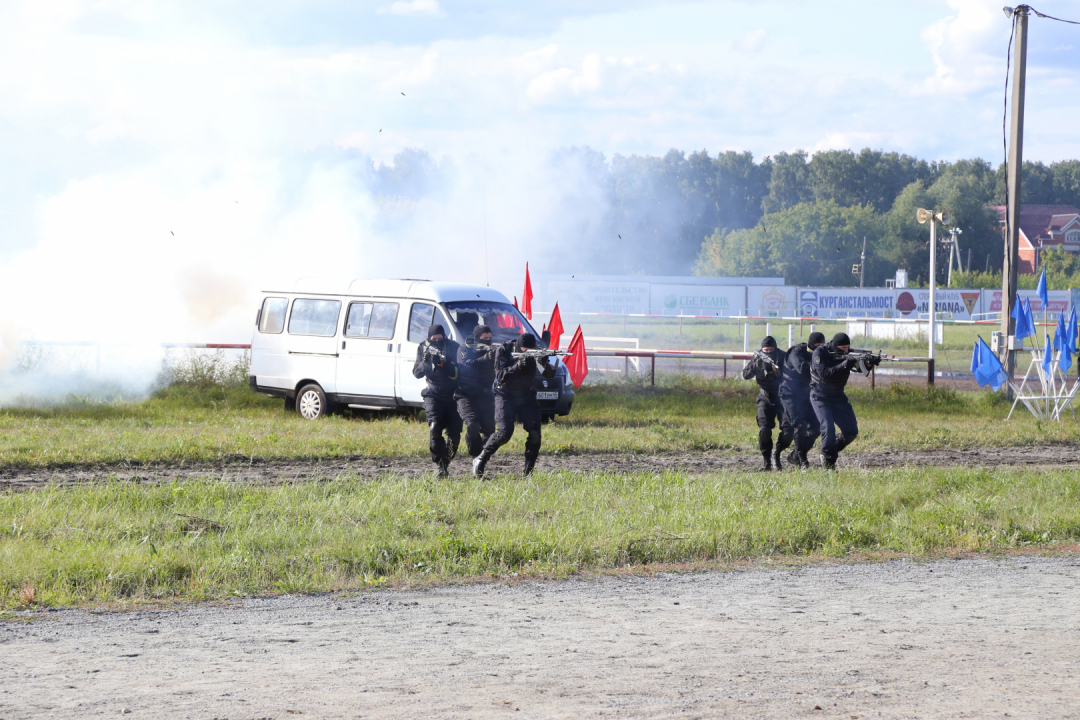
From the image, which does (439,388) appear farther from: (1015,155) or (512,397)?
(1015,155)

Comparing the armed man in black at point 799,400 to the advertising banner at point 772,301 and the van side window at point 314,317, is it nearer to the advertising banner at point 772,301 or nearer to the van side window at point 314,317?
the van side window at point 314,317

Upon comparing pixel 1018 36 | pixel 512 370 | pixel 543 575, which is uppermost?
pixel 1018 36

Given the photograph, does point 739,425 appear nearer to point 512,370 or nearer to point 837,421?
point 837,421

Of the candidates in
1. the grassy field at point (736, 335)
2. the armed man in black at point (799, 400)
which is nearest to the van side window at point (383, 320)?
the armed man in black at point (799, 400)

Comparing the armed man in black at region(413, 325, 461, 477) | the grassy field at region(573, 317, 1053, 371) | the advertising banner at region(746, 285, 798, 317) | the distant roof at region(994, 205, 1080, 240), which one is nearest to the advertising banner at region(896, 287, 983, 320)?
the grassy field at region(573, 317, 1053, 371)

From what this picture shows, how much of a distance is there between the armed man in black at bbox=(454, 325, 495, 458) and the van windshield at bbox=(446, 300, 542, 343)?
4.22 meters

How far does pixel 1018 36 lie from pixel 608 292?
29860 mm

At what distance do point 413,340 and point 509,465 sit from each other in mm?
3941

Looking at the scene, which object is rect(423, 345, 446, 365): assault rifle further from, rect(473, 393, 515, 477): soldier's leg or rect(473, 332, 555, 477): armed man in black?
rect(473, 393, 515, 477): soldier's leg

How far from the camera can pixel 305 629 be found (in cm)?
571

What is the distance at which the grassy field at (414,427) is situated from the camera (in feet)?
40.9

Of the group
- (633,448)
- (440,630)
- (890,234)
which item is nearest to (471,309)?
(633,448)

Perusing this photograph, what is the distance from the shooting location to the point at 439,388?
1095cm

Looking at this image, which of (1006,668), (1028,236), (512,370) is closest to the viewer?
(1006,668)
